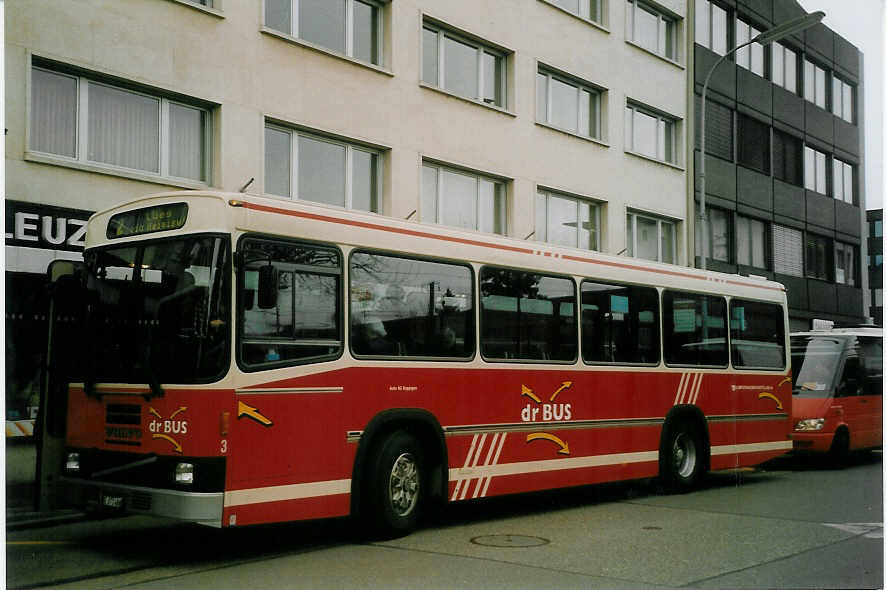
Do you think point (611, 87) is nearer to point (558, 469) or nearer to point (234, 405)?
point (558, 469)

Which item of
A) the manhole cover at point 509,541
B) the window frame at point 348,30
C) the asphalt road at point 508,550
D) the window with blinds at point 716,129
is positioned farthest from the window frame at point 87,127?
the window with blinds at point 716,129

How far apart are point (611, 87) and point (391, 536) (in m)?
17.0

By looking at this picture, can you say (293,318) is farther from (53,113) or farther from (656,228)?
(656,228)

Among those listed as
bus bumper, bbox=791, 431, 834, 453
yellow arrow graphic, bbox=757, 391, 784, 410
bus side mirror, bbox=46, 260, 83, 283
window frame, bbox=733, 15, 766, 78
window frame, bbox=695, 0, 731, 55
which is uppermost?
window frame, bbox=695, 0, 731, 55

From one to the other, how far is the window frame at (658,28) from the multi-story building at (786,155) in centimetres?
52

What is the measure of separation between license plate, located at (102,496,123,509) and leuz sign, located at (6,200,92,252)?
4355 mm

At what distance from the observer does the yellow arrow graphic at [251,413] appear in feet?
27.7

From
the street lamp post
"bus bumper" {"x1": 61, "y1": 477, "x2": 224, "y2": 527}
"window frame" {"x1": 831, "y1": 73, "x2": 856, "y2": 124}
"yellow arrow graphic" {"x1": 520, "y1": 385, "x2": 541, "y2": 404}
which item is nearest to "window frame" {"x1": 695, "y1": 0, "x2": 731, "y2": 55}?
the street lamp post

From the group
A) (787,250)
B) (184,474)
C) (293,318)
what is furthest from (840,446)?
(184,474)

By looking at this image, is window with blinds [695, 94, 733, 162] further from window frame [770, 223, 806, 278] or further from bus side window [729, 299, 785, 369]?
bus side window [729, 299, 785, 369]

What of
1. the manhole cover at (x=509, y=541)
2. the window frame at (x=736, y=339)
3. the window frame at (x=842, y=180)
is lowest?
the manhole cover at (x=509, y=541)

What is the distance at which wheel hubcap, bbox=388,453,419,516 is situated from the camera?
989 centimetres

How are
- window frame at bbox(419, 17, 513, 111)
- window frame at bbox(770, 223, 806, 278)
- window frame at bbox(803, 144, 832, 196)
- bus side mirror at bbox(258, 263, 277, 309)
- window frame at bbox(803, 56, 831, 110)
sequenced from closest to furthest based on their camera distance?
bus side mirror at bbox(258, 263, 277, 309) → window frame at bbox(803, 56, 831, 110) → window frame at bbox(803, 144, 832, 196) → window frame at bbox(770, 223, 806, 278) → window frame at bbox(419, 17, 513, 111)

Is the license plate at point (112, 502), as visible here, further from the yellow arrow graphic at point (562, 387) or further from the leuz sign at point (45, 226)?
the yellow arrow graphic at point (562, 387)
